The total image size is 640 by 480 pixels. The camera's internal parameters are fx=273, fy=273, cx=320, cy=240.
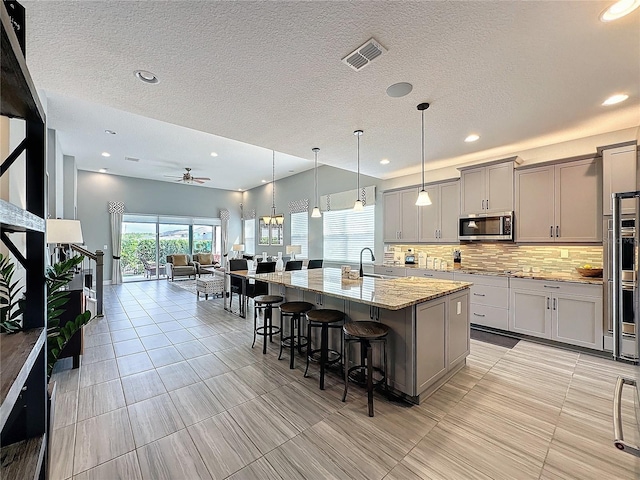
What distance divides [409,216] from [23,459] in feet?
17.8

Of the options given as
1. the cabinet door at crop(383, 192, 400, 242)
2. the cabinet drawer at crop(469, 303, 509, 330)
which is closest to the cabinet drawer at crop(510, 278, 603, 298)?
the cabinet drawer at crop(469, 303, 509, 330)

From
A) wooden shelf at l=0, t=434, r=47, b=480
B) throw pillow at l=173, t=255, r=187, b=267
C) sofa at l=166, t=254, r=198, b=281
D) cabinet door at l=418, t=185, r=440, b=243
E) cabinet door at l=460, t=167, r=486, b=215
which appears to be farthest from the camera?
throw pillow at l=173, t=255, r=187, b=267

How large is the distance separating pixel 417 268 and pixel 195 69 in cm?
432

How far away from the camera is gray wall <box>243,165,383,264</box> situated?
6423 millimetres

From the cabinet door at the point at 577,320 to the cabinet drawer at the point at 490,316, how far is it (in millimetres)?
A: 540

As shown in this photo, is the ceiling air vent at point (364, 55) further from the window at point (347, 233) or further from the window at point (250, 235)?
the window at point (250, 235)

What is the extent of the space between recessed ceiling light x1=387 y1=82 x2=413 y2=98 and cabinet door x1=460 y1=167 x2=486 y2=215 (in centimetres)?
257

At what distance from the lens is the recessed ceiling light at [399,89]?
2.47 meters

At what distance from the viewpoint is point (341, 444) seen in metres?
1.84

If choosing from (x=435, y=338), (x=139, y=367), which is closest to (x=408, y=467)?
(x=435, y=338)

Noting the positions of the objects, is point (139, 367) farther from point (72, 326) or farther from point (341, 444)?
point (341, 444)

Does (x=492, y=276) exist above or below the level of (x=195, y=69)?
below

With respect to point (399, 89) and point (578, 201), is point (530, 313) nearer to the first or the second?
point (578, 201)

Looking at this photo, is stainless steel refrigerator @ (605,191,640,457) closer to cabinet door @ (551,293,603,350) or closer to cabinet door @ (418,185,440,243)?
cabinet door @ (551,293,603,350)
